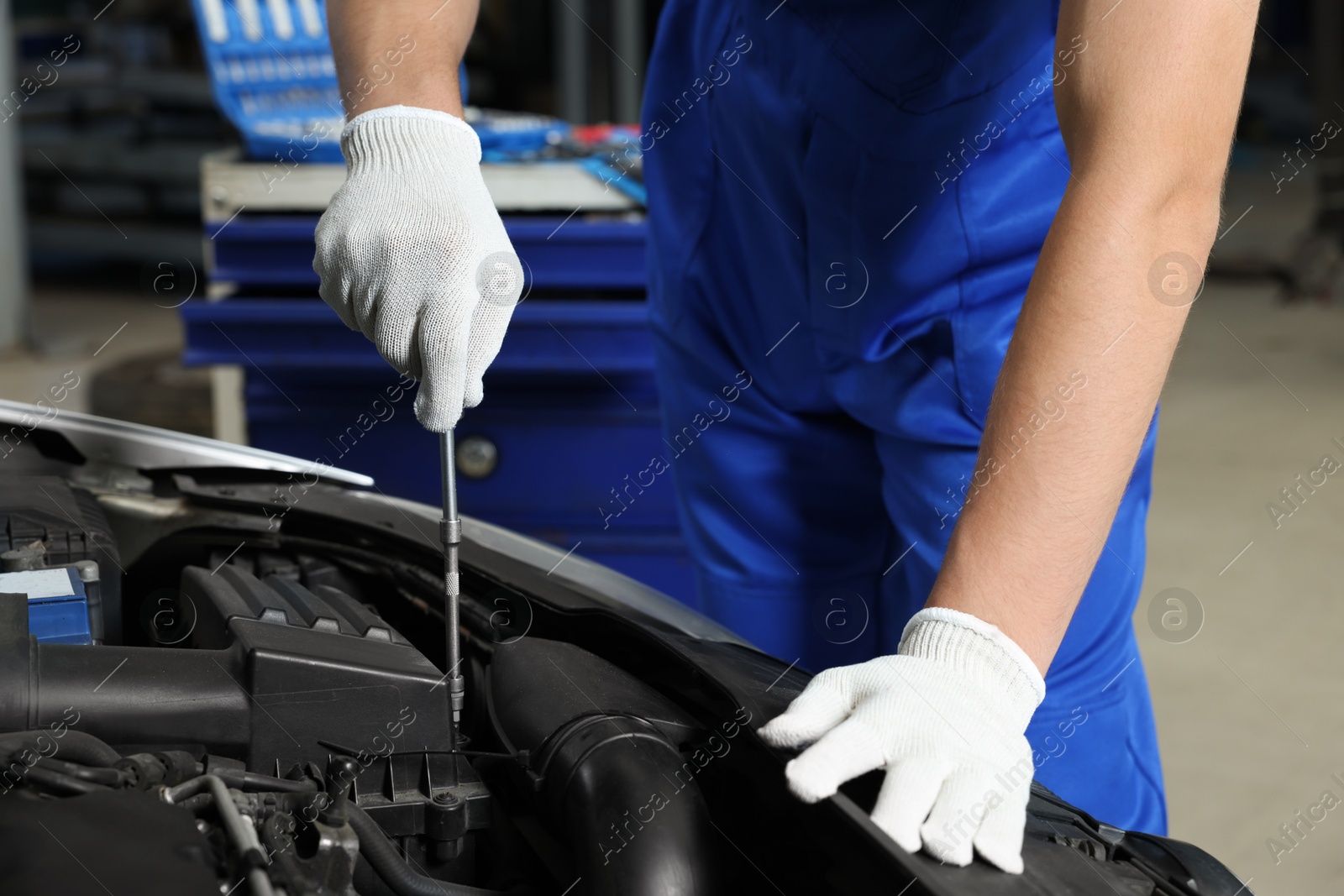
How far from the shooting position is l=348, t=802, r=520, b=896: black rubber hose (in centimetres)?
67

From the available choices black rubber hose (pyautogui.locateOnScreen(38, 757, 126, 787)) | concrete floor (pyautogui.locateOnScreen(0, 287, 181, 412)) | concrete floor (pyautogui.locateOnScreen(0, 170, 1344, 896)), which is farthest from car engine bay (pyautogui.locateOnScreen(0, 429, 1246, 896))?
concrete floor (pyautogui.locateOnScreen(0, 287, 181, 412))

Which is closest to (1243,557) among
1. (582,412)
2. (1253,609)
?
(1253,609)

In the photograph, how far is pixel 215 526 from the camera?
109cm

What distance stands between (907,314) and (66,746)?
730 millimetres

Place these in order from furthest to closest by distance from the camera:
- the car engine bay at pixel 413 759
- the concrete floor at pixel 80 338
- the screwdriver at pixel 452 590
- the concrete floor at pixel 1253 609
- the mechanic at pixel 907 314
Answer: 1. the concrete floor at pixel 80 338
2. the concrete floor at pixel 1253 609
3. the screwdriver at pixel 452 590
4. the mechanic at pixel 907 314
5. the car engine bay at pixel 413 759

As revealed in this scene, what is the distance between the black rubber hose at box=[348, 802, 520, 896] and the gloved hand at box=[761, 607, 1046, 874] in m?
0.22

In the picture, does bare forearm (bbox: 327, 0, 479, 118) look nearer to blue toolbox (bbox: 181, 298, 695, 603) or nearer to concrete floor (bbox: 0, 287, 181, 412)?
blue toolbox (bbox: 181, 298, 695, 603)

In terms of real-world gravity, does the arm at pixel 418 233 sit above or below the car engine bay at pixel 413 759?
above

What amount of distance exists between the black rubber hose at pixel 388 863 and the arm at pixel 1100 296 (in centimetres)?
36

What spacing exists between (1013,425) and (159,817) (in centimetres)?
54

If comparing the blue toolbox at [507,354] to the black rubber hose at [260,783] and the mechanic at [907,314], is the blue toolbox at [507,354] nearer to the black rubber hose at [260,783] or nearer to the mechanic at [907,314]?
the mechanic at [907,314]

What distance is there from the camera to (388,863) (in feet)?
2.21

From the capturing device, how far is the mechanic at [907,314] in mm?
712

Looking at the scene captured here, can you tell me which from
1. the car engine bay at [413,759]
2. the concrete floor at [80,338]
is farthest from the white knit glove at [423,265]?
the concrete floor at [80,338]
